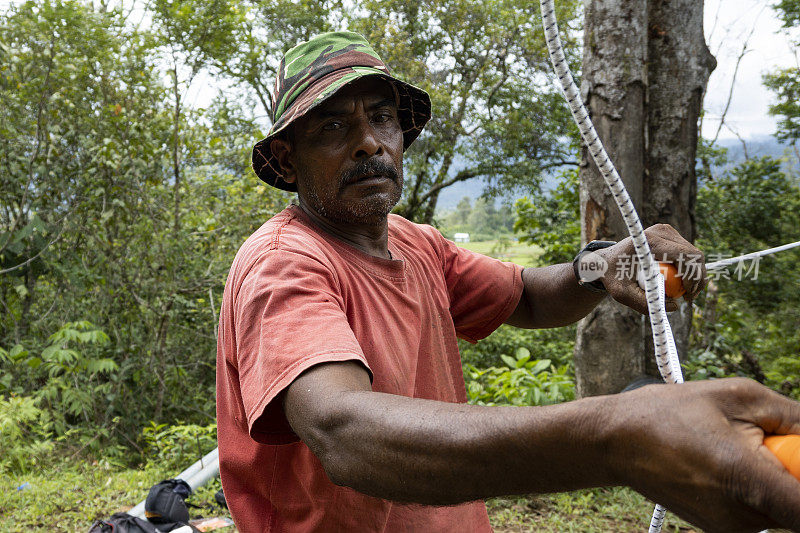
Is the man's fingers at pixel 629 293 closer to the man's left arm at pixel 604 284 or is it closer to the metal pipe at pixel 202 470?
the man's left arm at pixel 604 284

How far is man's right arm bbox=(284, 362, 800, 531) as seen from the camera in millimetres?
723

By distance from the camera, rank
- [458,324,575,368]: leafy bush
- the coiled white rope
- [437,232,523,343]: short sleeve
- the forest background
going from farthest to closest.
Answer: [458,324,575,368]: leafy bush → the forest background → [437,232,523,343]: short sleeve → the coiled white rope

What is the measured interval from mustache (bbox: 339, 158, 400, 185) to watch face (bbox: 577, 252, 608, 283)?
2.24 feet

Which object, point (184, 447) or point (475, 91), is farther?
point (475, 91)

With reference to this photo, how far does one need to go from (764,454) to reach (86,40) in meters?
5.73

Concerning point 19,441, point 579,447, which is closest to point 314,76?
point 579,447

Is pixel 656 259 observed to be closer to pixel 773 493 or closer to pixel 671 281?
pixel 671 281

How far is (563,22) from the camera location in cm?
1113

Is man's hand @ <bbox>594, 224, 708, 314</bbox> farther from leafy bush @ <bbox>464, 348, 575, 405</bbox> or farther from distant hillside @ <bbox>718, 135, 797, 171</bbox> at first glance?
distant hillside @ <bbox>718, 135, 797, 171</bbox>

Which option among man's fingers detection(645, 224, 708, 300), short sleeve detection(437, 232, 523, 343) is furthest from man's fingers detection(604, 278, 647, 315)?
short sleeve detection(437, 232, 523, 343)

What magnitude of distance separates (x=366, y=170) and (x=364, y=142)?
0.08 m

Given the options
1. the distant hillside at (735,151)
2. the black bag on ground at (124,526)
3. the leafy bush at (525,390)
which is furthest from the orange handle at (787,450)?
the distant hillside at (735,151)

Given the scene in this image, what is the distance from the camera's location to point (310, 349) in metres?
1.04

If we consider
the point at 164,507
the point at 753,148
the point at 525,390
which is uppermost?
the point at 753,148
